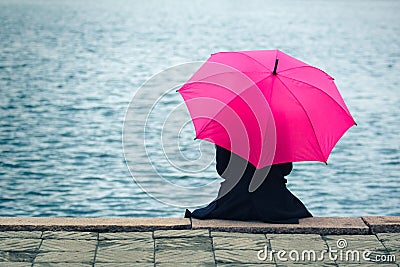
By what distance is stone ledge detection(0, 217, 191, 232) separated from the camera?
585cm

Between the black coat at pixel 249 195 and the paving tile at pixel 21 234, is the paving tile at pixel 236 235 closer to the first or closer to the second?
the black coat at pixel 249 195

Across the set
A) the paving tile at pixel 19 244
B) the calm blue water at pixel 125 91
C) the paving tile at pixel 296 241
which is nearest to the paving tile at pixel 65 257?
the paving tile at pixel 19 244

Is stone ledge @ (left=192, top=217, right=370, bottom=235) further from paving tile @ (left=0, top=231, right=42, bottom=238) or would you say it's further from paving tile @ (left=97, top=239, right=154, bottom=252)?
paving tile @ (left=0, top=231, right=42, bottom=238)

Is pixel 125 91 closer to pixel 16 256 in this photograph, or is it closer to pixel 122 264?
pixel 16 256

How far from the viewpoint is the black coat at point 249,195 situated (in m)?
6.03

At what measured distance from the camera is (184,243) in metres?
5.67

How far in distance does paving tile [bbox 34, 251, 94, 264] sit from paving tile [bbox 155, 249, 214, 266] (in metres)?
0.44

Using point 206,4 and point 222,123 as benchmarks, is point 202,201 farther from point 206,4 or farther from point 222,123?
point 206,4

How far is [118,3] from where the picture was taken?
50375 millimetres

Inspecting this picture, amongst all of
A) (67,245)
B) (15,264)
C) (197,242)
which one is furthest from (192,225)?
(15,264)

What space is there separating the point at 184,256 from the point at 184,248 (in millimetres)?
126

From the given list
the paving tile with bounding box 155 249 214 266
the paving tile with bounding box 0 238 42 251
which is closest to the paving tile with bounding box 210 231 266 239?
the paving tile with bounding box 155 249 214 266

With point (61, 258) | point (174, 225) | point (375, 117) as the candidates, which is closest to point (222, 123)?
point (174, 225)

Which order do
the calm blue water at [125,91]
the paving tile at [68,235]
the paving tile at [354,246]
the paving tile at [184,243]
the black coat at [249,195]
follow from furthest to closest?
the calm blue water at [125,91], the black coat at [249,195], the paving tile at [68,235], the paving tile at [184,243], the paving tile at [354,246]
